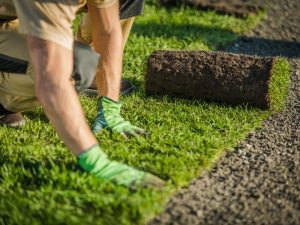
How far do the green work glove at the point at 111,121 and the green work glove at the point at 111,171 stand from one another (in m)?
0.71

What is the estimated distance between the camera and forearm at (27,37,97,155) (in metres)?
3.00

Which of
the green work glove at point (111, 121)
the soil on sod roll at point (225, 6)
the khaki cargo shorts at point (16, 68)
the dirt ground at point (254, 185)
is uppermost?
the khaki cargo shorts at point (16, 68)

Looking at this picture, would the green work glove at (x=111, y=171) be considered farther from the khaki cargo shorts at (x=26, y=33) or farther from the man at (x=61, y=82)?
the khaki cargo shorts at (x=26, y=33)

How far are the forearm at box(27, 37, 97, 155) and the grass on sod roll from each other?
0.24 metres

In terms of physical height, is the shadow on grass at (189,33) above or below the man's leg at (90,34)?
below

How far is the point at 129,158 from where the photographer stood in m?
3.41

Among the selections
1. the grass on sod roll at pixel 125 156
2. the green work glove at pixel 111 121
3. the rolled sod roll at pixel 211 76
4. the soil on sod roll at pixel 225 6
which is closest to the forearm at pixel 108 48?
the green work glove at pixel 111 121

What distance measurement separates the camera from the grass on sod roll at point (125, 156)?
112 inches

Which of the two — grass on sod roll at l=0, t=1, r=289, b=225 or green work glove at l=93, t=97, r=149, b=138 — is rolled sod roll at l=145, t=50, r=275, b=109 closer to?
grass on sod roll at l=0, t=1, r=289, b=225

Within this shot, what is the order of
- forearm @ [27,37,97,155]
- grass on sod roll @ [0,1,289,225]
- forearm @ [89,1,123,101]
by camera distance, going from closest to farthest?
grass on sod roll @ [0,1,289,225] → forearm @ [27,37,97,155] → forearm @ [89,1,123,101]

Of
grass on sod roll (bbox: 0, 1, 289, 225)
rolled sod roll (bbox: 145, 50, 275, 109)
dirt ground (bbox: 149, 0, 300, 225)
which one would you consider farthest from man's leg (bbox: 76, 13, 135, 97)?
dirt ground (bbox: 149, 0, 300, 225)

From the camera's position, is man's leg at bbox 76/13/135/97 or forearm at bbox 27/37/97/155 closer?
forearm at bbox 27/37/97/155

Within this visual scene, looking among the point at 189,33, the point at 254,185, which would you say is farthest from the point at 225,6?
the point at 254,185

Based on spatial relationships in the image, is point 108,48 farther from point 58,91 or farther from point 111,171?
point 111,171
